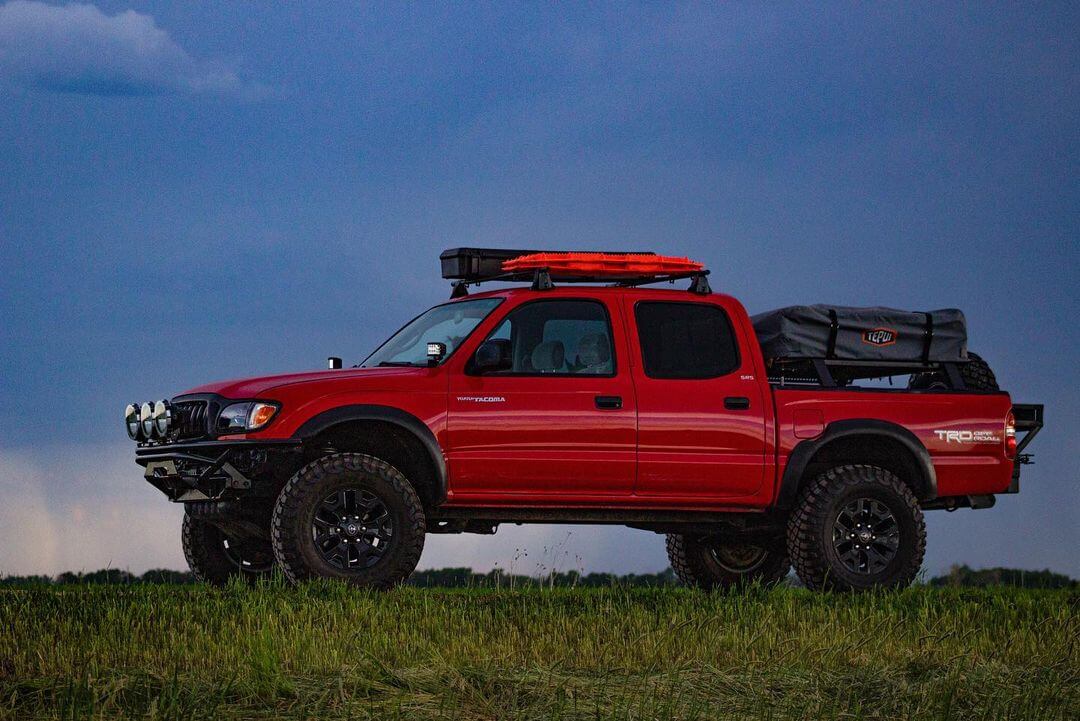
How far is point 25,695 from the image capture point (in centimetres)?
704

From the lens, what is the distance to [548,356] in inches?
444

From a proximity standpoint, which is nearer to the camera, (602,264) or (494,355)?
(494,355)

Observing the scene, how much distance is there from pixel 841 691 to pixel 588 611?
3238 mm

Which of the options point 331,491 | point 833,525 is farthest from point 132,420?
point 833,525

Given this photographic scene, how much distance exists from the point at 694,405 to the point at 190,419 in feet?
12.9

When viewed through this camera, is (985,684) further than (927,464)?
No

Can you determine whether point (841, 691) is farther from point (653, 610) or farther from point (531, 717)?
point (653, 610)

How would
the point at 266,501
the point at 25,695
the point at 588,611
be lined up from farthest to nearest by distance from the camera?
the point at 266,501 < the point at 588,611 < the point at 25,695

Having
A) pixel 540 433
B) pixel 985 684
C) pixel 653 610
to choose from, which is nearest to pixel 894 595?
pixel 653 610

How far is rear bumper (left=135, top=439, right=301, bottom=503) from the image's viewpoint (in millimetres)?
10758

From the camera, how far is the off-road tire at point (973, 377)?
521 inches

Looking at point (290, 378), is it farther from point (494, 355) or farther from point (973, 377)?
point (973, 377)

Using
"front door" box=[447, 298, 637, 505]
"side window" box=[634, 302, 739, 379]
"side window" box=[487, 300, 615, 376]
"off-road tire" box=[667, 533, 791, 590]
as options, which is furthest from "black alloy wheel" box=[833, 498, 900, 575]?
"side window" box=[487, 300, 615, 376]

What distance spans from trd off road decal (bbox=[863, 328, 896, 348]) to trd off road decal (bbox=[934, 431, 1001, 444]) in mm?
931
